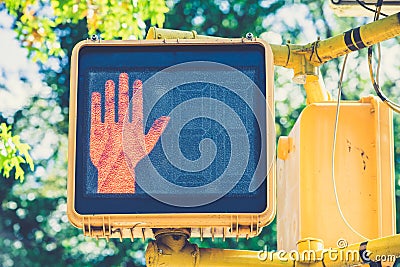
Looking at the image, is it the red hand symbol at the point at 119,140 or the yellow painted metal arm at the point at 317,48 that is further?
the yellow painted metal arm at the point at 317,48

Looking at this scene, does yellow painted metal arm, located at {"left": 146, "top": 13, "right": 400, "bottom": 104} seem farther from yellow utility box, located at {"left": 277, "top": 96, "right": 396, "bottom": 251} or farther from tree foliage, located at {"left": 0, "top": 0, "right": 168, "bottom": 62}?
tree foliage, located at {"left": 0, "top": 0, "right": 168, "bottom": 62}

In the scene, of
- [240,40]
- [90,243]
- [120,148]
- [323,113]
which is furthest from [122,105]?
[90,243]

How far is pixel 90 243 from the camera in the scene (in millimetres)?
15469

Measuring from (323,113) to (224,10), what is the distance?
12.9m

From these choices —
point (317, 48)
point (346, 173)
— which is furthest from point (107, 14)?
point (346, 173)

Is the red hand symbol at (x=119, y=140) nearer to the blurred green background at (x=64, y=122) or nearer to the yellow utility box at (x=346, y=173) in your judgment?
the yellow utility box at (x=346, y=173)

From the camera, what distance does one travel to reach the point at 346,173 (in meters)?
3.50

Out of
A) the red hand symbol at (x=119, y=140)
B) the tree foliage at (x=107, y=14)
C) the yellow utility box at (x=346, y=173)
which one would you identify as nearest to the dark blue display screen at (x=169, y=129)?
the red hand symbol at (x=119, y=140)

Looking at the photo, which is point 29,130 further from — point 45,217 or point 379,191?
point 379,191

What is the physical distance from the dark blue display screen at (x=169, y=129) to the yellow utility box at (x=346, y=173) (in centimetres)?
65

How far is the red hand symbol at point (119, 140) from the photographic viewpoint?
288 cm

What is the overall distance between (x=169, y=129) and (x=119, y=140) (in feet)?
0.41

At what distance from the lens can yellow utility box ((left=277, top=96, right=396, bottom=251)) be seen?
11.4 ft

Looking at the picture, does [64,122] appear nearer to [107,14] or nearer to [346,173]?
[107,14]
